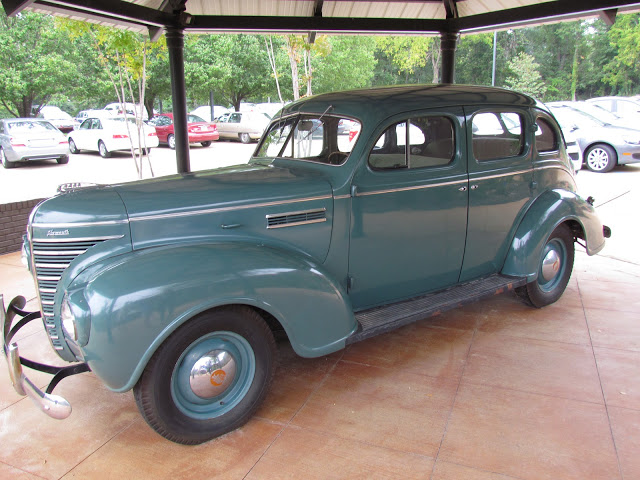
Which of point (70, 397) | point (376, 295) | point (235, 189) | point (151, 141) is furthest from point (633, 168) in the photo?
point (151, 141)

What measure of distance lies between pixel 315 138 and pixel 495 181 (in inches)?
61.4

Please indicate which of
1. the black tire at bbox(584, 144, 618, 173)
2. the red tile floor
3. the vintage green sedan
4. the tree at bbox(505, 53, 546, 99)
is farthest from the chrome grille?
the tree at bbox(505, 53, 546, 99)

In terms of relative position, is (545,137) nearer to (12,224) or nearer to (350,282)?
(350,282)

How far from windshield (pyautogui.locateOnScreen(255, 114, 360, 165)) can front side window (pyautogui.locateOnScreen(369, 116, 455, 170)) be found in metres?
0.24

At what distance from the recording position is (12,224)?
6.39m

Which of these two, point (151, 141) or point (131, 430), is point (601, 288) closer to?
point (131, 430)

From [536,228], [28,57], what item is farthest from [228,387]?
[28,57]

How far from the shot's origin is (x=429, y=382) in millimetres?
3416

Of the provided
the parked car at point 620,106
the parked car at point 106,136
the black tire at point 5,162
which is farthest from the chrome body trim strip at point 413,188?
the parked car at point 620,106

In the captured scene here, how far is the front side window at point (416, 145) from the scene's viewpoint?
138 inches

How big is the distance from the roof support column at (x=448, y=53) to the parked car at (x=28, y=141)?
43.2ft

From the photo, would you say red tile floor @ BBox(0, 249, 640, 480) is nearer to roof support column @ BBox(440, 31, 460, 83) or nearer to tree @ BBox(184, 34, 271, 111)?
roof support column @ BBox(440, 31, 460, 83)

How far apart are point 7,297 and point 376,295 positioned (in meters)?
3.90

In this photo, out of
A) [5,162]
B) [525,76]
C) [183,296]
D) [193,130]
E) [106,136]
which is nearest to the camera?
[183,296]
